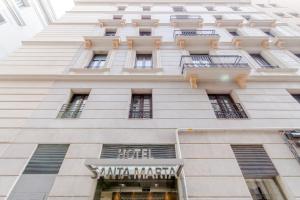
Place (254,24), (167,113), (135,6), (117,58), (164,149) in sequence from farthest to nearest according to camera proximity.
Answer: (135,6)
(254,24)
(117,58)
(167,113)
(164,149)

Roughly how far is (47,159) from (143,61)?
25.7 ft

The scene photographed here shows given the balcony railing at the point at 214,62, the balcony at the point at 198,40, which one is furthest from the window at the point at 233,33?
the balcony railing at the point at 214,62

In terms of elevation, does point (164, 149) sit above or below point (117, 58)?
below

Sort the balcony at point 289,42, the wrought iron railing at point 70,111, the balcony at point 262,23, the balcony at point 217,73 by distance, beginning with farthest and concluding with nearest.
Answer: the balcony at point 262,23, the balcony at point 289,42, the balcony at point 217,73, the wrought iron railing at point 70,111

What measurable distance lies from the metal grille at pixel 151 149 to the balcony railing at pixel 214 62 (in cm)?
A: 436

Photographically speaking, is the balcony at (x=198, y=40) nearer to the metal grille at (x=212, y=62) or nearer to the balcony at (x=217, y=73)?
the metal grille at (x=212, y=62)

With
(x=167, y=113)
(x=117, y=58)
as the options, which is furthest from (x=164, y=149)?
(x=117, y=58)

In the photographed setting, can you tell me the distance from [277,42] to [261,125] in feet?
27.3

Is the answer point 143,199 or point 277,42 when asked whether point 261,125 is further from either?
point 277,42

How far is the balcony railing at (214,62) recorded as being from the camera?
374 inches

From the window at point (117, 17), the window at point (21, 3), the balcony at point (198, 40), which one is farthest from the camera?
the window at point (21, 3)

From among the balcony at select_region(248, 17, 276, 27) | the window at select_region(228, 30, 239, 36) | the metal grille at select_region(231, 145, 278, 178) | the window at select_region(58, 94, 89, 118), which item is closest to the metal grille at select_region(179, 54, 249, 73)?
the metal grille at select_region(231, 145, 278, 178)

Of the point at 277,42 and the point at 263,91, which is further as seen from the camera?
the point at 277,42

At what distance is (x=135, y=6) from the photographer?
68.2ft
